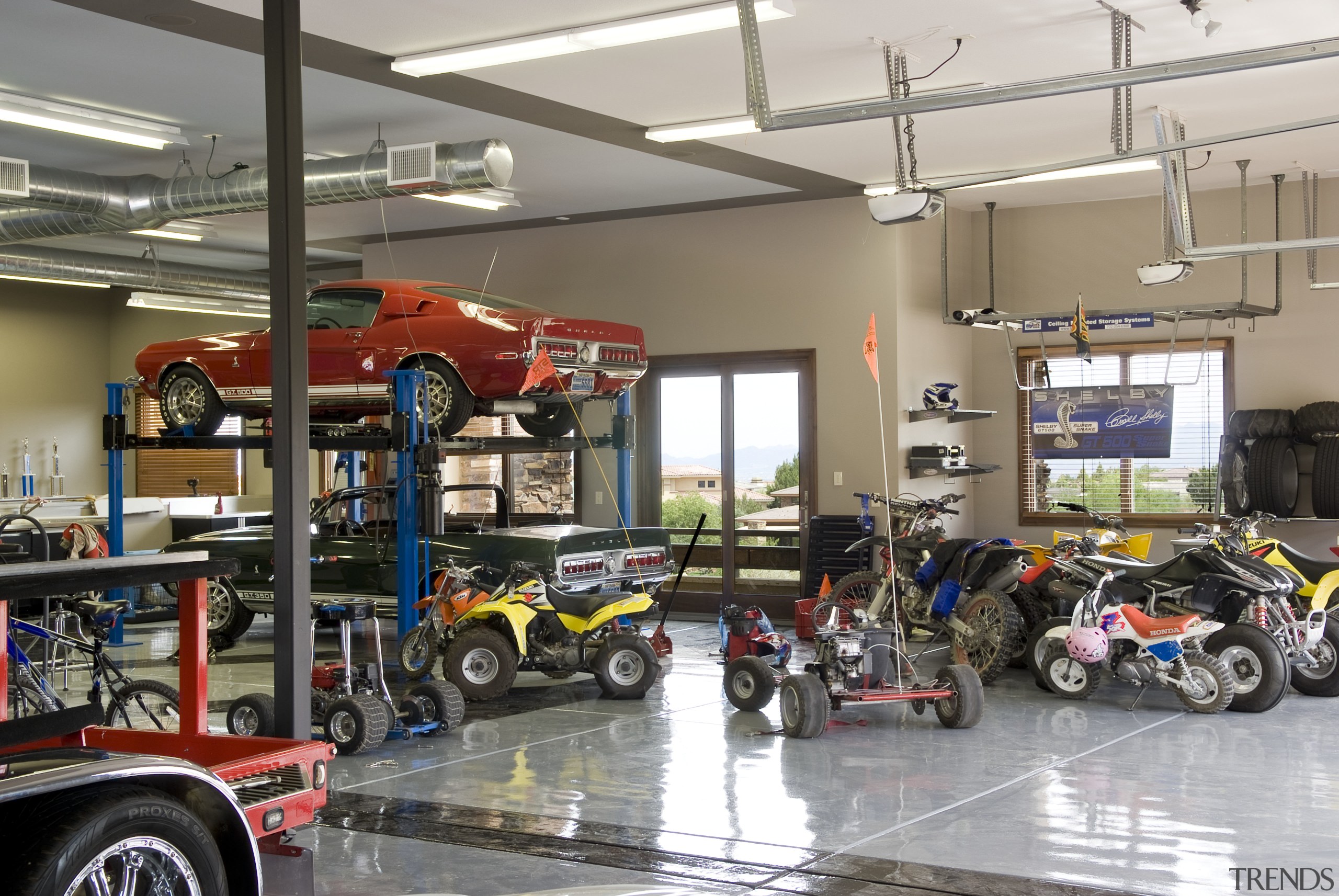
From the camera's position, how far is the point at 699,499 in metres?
13.0

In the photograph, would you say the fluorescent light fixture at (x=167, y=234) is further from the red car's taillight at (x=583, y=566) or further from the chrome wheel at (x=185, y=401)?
the red car's taillight at (x=583, y=566)

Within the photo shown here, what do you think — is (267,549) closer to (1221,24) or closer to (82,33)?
(82,33)

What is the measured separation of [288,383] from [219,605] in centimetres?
639

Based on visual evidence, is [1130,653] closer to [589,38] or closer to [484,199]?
[589,38]

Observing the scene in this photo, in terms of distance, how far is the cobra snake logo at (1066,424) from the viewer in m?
12.4

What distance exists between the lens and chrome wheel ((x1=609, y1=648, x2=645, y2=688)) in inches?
328

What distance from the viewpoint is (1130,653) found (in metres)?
7.94

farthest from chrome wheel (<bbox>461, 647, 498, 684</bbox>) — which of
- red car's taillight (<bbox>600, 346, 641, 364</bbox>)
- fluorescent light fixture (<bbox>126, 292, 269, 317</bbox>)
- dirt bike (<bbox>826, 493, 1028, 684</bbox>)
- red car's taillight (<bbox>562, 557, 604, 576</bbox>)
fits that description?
fluorescent light fixture (<bbox>126, 292, 269, 317</bbox>)

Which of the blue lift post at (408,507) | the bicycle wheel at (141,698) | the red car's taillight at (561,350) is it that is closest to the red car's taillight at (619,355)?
the red car's taillight at (561,350)

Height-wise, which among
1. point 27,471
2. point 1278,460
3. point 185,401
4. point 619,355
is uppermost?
point 619,355

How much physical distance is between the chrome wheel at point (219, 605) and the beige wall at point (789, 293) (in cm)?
400

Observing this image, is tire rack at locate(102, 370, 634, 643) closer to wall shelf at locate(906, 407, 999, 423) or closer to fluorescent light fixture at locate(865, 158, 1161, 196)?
wall shelf at locate(906, 407, 999, 423)

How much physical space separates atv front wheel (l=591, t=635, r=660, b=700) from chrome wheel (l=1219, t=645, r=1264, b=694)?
353 cm

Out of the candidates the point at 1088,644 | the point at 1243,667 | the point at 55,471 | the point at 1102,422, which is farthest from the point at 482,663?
the point at 55,471
